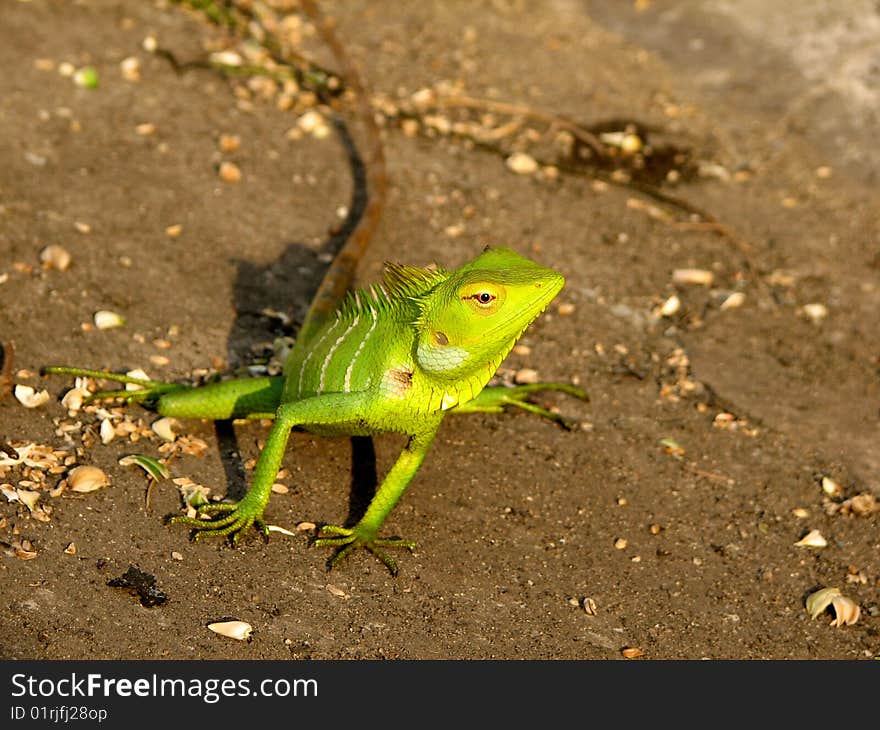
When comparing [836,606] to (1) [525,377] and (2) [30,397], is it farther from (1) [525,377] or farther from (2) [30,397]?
(2) [30,397]

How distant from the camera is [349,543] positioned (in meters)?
4.11

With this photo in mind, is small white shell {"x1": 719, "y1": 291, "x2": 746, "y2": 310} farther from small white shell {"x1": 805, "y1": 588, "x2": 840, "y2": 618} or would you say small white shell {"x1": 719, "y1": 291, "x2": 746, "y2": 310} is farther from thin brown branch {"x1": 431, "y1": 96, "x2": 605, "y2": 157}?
small white shell {"x1": 805, "y1": 588, "x2": 840, "y2": 618}

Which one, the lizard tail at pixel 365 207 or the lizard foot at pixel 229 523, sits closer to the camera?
the lizard foot at pixel 229 523

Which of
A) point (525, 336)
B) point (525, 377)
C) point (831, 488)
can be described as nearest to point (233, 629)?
point (525, 377)

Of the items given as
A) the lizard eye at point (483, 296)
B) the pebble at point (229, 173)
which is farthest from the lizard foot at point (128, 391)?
the pebble at point (229, 173)

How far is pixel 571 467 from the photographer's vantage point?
4832mm

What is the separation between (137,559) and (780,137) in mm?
5229

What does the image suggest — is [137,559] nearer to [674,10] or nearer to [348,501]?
[348,501]

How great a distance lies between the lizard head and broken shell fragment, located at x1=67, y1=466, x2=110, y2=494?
4.42 ft

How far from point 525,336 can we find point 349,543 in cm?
183

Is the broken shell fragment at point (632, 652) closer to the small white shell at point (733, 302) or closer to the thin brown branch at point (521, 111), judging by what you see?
the small white shell at point (733, 302)

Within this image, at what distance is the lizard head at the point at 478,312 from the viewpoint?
3.74 m
